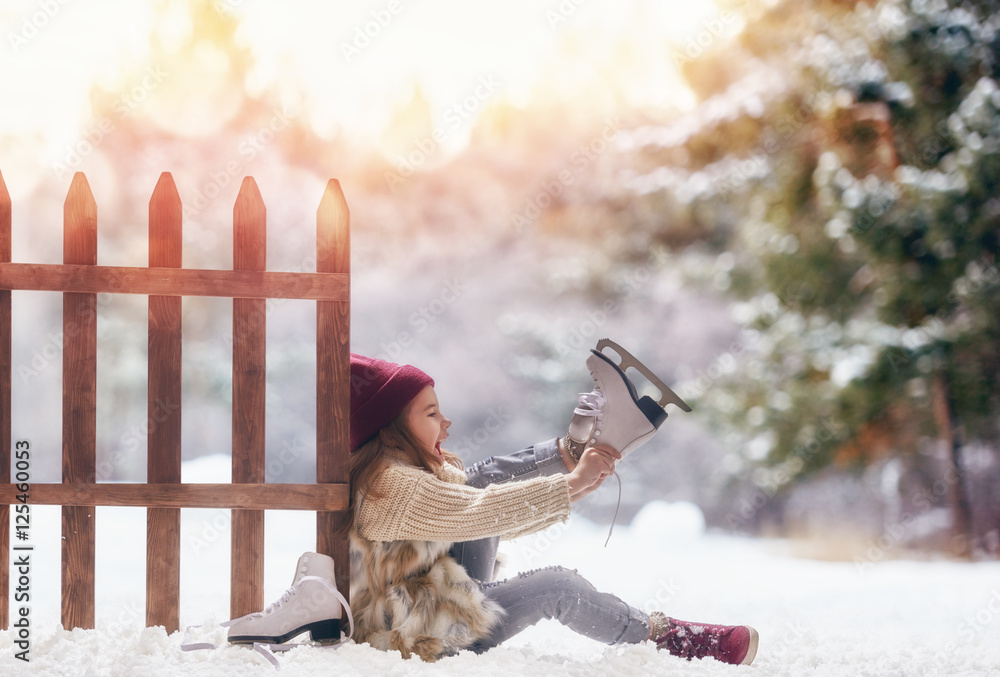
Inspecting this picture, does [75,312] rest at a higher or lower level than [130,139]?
lower

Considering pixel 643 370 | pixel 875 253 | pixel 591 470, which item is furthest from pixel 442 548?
pixel 875 253

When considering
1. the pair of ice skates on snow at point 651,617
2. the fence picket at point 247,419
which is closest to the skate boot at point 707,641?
the pair of ice skates on snow at point 651,617

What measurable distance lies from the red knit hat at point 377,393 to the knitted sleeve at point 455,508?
149 millimetres

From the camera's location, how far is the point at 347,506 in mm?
1720

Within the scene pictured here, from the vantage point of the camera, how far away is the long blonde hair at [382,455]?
5.59 ft

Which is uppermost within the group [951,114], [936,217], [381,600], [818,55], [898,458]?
[818,55]

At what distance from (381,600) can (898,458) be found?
15.2 ft

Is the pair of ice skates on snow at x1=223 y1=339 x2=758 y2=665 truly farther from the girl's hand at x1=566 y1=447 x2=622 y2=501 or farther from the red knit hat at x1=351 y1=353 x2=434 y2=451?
the red knit hat at x1=351 y1=353 x2=434 y2=451

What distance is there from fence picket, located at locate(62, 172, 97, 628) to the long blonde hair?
1.99 ft

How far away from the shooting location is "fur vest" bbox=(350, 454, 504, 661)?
5.28 ft

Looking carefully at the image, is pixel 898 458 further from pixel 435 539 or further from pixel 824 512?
pixel 435 539

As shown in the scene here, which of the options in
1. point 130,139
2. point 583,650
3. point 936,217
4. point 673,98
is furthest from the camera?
point 673,98

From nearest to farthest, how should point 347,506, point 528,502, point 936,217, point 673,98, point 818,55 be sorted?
point 528,502 < point 347,506 < point 936,217 < point 818,55 < point 673,98

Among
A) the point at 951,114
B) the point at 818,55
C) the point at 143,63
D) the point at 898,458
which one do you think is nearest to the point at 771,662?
the point at 898,458
